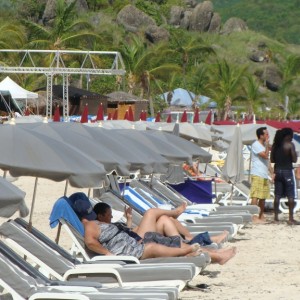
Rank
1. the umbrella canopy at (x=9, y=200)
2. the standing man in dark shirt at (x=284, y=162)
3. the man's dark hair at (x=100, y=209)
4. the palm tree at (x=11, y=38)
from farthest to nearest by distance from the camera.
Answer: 1. the palm tree at (x=11, y=38)
2. the standing man in dark shirt at (x=284, y=162)
3. the man's dark hair at (x=100, y=209)
4. the umbrella canopy at (x=9, y=200)

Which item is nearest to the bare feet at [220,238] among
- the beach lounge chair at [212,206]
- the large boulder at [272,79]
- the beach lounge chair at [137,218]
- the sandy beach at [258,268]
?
the sandy beach at [258,268]

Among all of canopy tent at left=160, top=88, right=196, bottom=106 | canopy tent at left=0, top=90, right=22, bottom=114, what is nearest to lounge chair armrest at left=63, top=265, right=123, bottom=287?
canopy tent at left=0, top=90, right=22, bottom=114

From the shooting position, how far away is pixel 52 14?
2803 inches

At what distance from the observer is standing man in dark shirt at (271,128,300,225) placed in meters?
13.9

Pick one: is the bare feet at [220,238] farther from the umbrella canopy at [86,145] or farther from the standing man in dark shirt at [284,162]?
the standing man in dark shirt at [284,162]

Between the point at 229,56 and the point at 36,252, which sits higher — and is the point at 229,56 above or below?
below

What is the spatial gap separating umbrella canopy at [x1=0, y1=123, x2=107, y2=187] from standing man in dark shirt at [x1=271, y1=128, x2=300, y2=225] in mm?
6290

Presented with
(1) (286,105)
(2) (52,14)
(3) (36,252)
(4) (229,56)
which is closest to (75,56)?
(1) (286,105)

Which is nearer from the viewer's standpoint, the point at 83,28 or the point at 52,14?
the point at 83,28

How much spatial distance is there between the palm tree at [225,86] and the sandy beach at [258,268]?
113 ft

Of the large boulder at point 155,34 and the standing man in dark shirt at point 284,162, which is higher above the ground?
the standing man in dark shirt at point 284,162

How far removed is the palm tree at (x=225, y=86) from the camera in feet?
161

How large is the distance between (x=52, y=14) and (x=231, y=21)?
1007 inches

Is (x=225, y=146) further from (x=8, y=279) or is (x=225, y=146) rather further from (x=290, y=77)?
(x=290, y=77)
